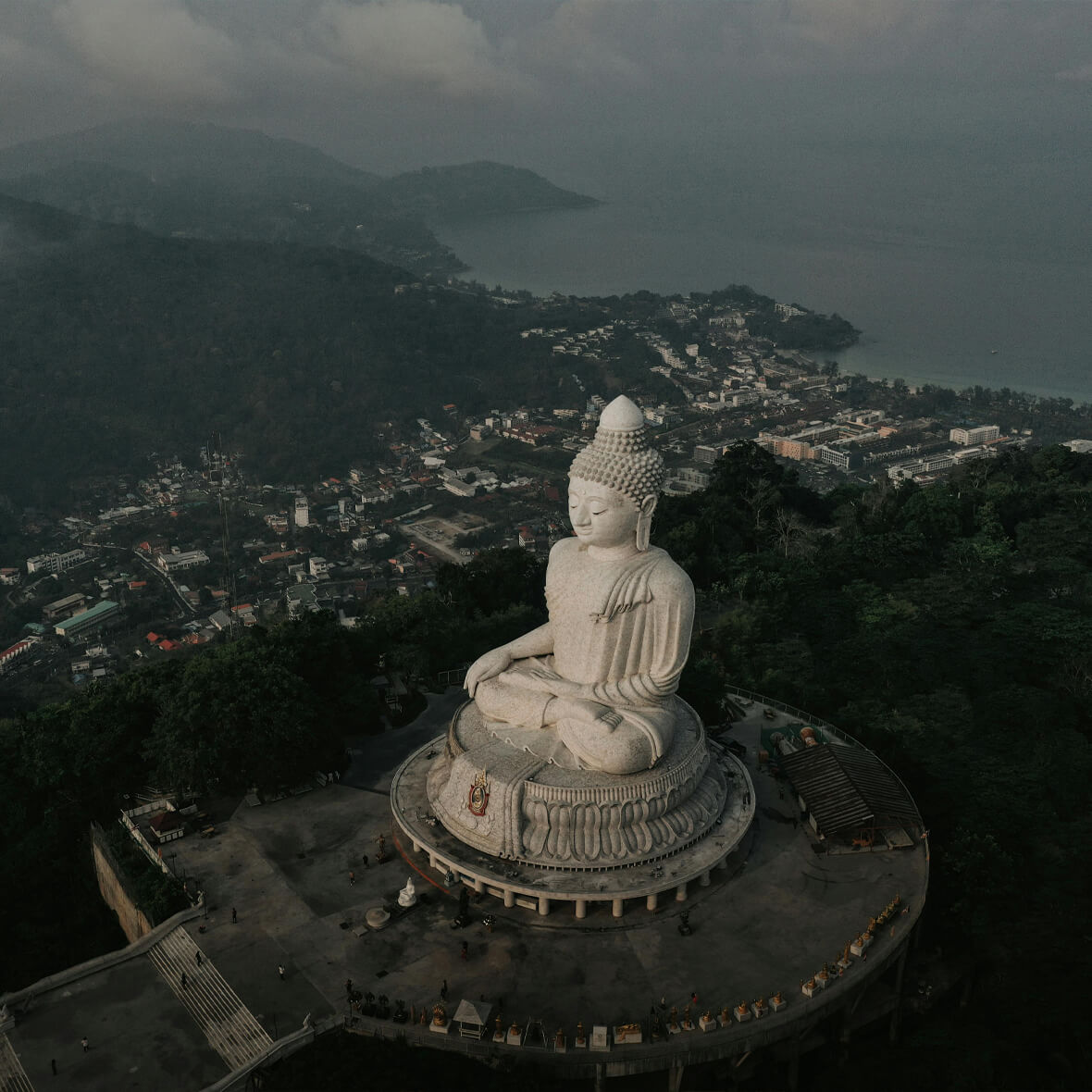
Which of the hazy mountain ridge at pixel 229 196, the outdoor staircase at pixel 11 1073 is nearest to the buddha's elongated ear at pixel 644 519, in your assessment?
the outdoor staircase at pixel 11 1073

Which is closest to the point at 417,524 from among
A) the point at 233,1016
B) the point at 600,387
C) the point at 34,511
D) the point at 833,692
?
the point at 34,511

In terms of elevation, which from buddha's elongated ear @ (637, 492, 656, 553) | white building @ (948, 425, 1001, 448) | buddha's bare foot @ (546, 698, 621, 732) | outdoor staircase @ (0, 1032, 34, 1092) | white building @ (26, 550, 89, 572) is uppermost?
→ buddha's elongated ear @ (637, 492, 656, 553)

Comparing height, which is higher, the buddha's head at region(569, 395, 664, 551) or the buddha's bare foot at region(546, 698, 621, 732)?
the buddha's head at region(569, 395, 664, 551)

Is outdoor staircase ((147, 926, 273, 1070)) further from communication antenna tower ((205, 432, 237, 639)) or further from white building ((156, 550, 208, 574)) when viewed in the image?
white building ((156, 550, 208, 574))

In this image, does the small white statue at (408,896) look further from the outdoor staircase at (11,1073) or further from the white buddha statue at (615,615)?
the outdoor staircase at (11,1073)

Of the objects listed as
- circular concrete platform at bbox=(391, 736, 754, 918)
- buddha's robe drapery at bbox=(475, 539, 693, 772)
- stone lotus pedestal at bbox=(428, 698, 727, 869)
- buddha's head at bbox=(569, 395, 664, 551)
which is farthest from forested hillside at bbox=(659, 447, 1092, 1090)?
buddha's head at bbox=(569, 395, 664, 551)

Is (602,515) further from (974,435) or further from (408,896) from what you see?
(974,435)

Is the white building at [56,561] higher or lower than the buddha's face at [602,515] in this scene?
lower
